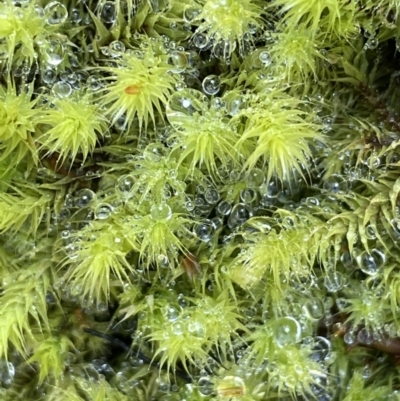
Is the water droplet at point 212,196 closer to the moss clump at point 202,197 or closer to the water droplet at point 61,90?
the moss clump at point 202,197

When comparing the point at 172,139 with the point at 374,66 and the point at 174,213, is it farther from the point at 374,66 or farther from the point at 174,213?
the point at 374,66

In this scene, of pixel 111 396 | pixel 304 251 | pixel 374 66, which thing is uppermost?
pixel 374 66

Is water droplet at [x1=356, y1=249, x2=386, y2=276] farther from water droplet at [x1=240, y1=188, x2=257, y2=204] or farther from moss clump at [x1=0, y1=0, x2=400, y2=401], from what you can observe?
water droplet at [x1=240, y1=188, x2=257, y2=204]

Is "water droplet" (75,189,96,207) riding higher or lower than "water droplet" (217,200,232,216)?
lower

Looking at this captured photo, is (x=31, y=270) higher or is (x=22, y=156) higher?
(x=22, y=156)

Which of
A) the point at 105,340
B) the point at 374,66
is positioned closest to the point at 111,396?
the point at 105,340

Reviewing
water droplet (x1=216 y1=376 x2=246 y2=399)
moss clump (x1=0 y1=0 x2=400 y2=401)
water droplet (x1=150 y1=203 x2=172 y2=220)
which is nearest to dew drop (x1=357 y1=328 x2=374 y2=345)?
moss clump (x1=0 y1=0 x2=400 y2=401)

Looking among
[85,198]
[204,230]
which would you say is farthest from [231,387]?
[85,198]

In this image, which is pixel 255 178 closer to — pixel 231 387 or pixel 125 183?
pixel 125 183
